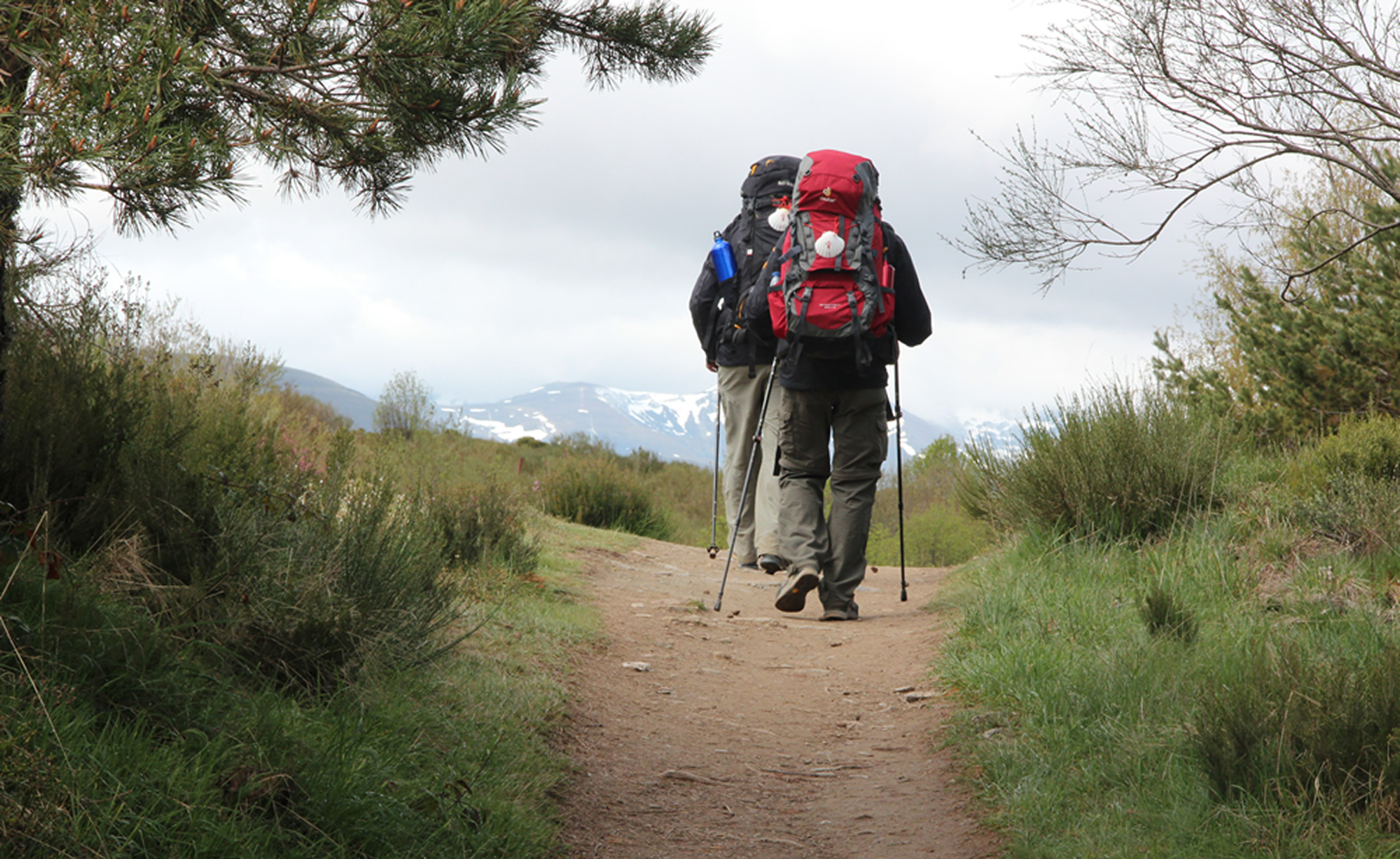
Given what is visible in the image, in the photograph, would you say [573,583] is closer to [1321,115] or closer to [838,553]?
[838,553]

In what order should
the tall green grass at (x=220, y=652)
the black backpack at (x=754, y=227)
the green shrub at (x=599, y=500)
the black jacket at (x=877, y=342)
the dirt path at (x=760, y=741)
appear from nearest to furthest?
the tall green grass at (x=220, y=652), the dirt path at (x=760, y=741), the black jacket at (x=877, y=342), the black backpack at (x=754, y=227), the green shrub at (x=599, y=500)

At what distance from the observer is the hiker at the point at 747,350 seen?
23.0 ft

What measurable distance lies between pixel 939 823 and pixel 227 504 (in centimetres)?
279

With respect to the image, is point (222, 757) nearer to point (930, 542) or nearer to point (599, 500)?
point (599, 500)

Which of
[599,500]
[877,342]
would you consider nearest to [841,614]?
[877,342]

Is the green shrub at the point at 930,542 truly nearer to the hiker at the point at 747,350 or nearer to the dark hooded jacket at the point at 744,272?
the hiker at the point at 747,350

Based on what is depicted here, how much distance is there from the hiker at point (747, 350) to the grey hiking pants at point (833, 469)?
0.66 m

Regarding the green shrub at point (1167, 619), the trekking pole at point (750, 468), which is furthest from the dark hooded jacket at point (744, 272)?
the green shrub at point (1167, 619)

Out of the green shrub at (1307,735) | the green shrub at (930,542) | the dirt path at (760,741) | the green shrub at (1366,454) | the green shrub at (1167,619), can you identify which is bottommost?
the dirt path at (760,741)

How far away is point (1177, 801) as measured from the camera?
9.44 feet

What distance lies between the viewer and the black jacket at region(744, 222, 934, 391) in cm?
588

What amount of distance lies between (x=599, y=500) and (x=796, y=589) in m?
6.44

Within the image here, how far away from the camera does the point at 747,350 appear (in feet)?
23.5

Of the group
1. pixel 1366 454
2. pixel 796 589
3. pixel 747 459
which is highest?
pixel 1366 454
